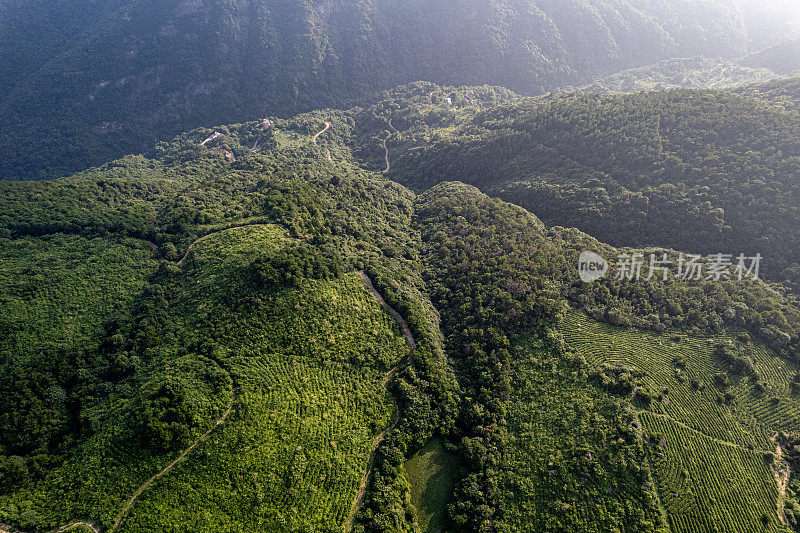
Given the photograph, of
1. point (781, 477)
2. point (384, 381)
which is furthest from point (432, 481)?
point (781, 477)

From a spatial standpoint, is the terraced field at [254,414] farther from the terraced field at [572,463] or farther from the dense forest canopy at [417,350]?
the terraced field at [572,463]

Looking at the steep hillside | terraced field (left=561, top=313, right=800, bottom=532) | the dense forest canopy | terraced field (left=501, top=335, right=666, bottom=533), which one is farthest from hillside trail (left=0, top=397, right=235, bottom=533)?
the steep hillside

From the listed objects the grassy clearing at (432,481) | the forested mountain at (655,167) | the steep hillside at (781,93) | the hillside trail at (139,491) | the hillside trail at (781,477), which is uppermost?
the steep hillside at (781,93)

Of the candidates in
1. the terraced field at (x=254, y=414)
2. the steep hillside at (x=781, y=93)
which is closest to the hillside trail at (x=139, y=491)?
the terraced field at (x=254, y=414)

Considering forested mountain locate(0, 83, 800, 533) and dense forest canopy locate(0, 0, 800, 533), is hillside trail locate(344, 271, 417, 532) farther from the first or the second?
forested mountain locate(0, 83, 800, 533)

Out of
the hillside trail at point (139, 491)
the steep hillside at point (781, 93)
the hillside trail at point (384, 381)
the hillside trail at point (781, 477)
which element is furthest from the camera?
the steep hillside at point (781, 93)

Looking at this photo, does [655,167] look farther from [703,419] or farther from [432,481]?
[432,481]
